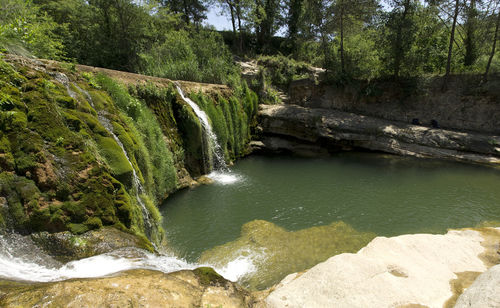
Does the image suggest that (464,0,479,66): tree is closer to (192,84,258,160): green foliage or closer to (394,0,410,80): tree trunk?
(394,0,410,80): tree trunk

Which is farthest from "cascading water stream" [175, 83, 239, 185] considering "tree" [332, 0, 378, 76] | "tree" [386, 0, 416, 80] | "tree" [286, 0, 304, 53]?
"tree" [286, 0, 304, 53]

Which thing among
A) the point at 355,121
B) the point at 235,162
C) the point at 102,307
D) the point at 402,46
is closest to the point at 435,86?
the point at 402,46

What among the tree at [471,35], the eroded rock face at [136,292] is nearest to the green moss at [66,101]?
the eroded rock face at [136,292]

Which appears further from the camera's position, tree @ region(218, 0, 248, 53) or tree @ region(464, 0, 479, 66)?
tree @ region(218, 0, 248, 53)

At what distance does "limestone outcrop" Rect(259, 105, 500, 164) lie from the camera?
13367mm

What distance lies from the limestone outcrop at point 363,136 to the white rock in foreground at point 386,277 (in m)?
11.1

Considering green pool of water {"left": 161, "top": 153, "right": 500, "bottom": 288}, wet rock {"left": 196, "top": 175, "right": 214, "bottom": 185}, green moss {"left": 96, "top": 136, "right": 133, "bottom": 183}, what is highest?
green moss {"left": 96, "top": 136, "right": 133, "bottom": 183}

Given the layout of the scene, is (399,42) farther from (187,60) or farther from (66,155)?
(66,155)

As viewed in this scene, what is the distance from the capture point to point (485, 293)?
238 centimetres

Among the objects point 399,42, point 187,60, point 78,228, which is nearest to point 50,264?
point 78,228

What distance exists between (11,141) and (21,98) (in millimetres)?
1049

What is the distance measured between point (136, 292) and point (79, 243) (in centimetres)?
157

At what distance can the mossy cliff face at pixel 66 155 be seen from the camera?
10.7ft

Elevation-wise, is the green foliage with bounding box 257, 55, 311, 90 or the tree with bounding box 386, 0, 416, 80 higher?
the tree with bounding box 386, 0, 416, 80
